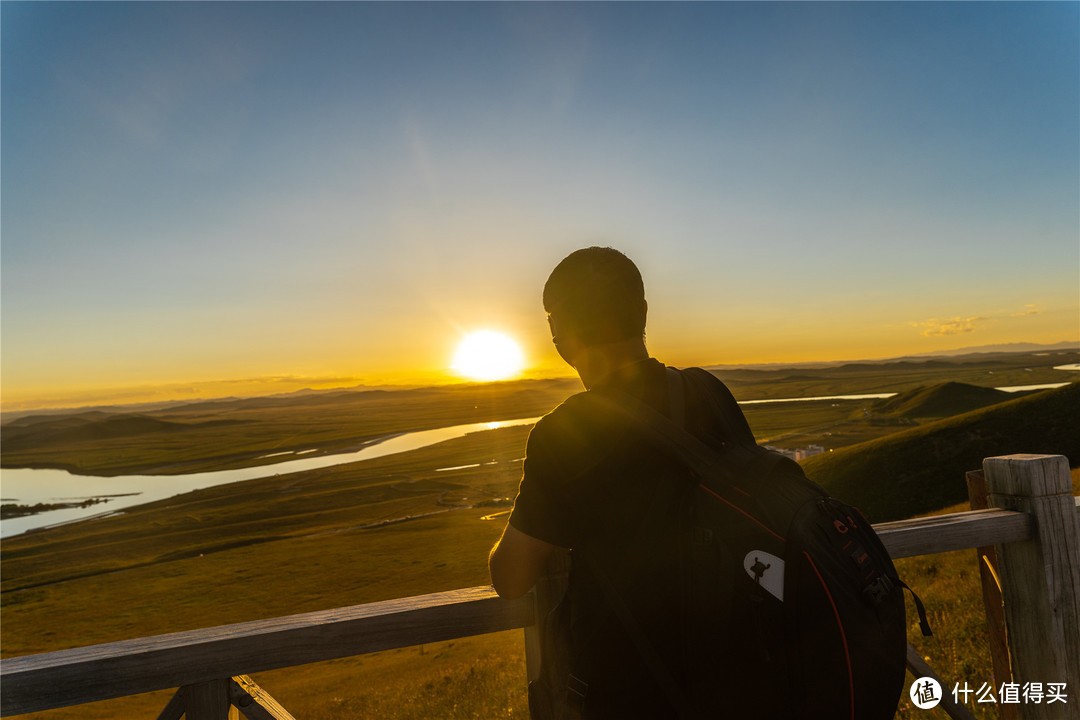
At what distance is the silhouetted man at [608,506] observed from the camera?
190 centimetres

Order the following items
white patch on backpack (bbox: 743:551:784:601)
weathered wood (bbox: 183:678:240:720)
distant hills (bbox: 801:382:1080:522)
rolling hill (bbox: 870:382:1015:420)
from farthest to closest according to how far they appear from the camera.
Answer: rolling hill (bbox: 870:382:1015:420)
distant hills (bbox: 801:382:1080:522)
weathered wood (bbox: 183:678:240:720)
white patch on backpack (bbox: 743:551:784:601)

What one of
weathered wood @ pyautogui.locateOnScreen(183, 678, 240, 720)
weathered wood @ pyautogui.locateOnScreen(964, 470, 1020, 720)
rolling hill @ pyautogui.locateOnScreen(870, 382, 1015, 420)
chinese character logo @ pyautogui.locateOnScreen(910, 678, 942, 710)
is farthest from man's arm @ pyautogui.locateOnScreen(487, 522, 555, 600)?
rolling hill @ pyautogui.locateOnScreen(870, 382, 1015, 420)

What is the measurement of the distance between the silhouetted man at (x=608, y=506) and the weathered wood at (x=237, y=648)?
0.50 metres

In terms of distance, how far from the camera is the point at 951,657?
7211mm

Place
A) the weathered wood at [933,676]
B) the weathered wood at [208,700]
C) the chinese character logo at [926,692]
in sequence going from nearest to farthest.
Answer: the weathered wood at [208,700], the weathered wood at [933,676], the chinese character logo at [926,692]

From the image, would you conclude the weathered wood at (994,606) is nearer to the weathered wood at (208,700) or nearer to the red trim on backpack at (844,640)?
the red trim on backpack at (844,640)

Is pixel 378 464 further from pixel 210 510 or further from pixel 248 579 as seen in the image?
pixel 248 579

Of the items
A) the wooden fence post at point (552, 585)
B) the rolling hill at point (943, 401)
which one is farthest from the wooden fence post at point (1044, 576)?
the rolling hill at point (943, 401)

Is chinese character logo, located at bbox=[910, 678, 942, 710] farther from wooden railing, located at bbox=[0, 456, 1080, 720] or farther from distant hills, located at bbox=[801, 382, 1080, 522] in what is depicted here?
distant hills, located at bbox=[801, 382, 1080, 522]

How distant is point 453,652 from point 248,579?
4265cm

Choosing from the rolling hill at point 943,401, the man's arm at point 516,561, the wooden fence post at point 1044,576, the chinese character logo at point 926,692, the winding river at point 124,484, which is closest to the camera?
the man's arm at point 516,561

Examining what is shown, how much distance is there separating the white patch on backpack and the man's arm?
0.66 meters

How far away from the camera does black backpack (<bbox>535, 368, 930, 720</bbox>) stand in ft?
5.87

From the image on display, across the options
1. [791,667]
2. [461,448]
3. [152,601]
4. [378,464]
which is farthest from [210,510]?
[791,667]
